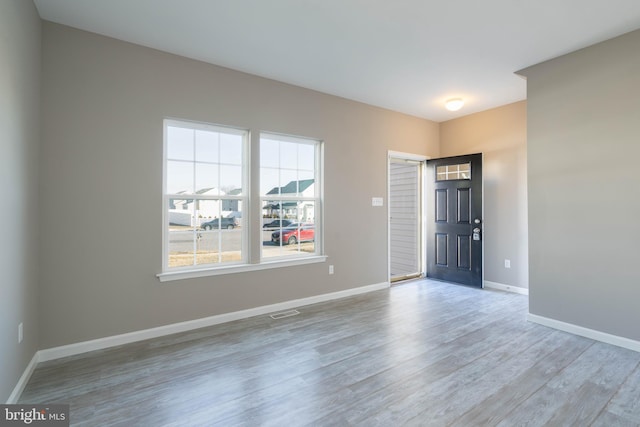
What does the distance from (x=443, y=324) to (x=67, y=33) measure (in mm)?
4718

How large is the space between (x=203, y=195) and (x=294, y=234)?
1310 millimetres

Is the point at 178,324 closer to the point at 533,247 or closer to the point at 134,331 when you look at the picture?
the point at 134,331

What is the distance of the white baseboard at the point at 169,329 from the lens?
2.67 meters

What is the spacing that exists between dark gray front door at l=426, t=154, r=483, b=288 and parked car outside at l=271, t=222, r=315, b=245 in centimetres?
250

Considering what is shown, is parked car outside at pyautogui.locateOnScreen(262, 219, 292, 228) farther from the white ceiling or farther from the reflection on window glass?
the reflection on window glass

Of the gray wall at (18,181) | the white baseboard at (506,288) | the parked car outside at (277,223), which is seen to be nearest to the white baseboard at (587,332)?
the white baseboard at (506,288)

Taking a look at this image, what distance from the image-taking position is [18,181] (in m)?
2.15

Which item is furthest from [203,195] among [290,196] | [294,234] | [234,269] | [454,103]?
[454,103]

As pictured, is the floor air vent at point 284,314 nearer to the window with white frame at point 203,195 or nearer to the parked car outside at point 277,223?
the window with white frame at point 203,195

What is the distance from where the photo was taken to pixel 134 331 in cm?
297

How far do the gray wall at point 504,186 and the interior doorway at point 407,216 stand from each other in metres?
1.06

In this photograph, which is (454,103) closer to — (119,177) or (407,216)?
(407,216)

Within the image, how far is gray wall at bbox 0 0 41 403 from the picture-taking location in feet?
6.17

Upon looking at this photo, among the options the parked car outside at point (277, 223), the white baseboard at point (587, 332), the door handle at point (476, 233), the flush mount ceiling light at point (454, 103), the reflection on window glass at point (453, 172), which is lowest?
the white baseboard at point (587, 332)
